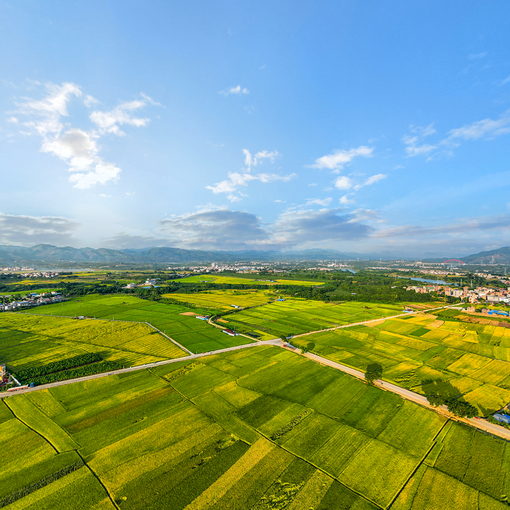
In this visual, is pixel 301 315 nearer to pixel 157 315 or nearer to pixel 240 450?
pixel 157 315

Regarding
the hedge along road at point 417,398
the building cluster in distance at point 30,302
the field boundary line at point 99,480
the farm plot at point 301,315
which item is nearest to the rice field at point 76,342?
the building cluster in distance at point 30,302

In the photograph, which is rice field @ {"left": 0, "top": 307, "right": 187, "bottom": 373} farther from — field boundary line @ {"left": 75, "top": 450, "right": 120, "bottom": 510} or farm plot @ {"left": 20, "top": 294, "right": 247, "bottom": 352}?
field boundary line @ {"left": 75, "top": 450, "right": 120, "bottom": 510}

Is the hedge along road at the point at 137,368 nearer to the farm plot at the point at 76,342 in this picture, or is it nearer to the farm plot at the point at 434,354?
the farm plot at the point at 76,342

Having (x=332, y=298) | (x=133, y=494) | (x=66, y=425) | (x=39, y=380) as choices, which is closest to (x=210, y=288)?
(x=332, y=298)

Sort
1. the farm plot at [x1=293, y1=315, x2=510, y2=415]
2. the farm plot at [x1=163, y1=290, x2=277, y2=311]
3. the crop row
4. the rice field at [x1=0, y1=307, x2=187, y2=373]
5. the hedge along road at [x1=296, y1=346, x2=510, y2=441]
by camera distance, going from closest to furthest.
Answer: the hedge along road at [x1=296, y1=346, x2=510, y2=441] < the farm plot at [x1=293, y1=315, x2=510, y2=415] < the crop row < the rice field at [x1=0, y1=307, x2=187, y2=373] < the farm plot at [x1=163, y1=290, x2=277, y2=311]

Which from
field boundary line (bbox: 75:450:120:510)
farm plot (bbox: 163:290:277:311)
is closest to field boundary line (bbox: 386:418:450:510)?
field boundary line (bbox: 75:450:120:510)

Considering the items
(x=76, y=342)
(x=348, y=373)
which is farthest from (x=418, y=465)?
(x=76, y=342)
